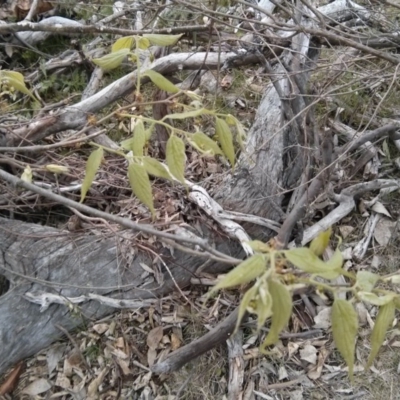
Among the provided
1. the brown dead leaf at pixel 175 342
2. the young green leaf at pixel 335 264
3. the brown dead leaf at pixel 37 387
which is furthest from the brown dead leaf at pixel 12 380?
the young green leaf at pixel 335 264

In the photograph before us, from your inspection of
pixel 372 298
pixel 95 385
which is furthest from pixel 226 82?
pixel 372 298

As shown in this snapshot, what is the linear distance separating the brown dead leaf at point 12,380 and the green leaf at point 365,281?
1.64 m

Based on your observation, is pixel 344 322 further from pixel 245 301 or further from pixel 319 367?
pixel 319 367

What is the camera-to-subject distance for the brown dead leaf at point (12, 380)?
201 centimetres

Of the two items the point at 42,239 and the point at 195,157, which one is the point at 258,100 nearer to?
the point at 195,157

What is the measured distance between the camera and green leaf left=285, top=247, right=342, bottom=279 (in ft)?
2.40

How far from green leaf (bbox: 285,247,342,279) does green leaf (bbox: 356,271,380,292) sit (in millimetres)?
137

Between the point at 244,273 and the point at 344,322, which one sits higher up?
the point at 244,273

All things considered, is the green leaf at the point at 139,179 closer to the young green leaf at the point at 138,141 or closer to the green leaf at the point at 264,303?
the young green leaf at the point at 138,141

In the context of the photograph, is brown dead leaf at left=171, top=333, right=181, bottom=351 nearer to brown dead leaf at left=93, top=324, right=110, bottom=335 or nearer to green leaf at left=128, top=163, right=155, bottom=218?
brown dead leaf at left=93, top=324, right=110, bottom=335

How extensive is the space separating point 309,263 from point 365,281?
199 millimetres

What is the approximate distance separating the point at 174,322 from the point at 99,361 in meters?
0.34

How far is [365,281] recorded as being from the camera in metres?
0.88

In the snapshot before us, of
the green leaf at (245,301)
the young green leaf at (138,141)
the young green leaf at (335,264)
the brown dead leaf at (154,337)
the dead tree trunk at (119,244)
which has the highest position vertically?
the green leaf at (245,301)
